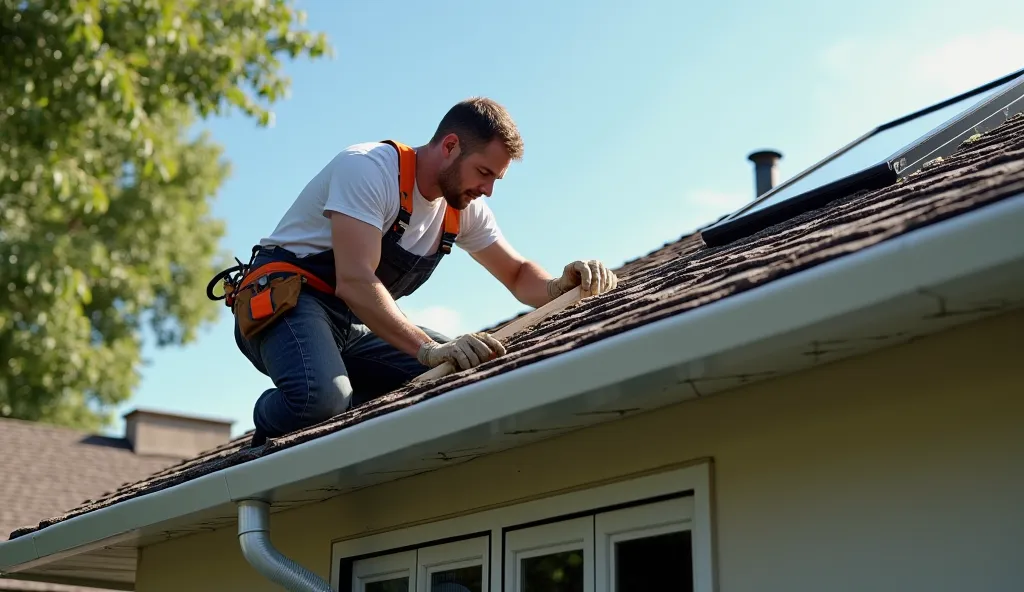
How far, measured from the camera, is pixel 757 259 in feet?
11.0

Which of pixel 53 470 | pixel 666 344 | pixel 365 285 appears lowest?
pixel 666 344

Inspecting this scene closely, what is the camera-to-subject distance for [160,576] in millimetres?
6262

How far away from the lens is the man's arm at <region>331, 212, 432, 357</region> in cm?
438

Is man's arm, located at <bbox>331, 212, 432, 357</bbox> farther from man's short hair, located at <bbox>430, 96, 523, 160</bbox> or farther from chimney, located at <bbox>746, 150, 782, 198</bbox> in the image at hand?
chimney, located at <bbox>746, 150, 782, 198</bbox>

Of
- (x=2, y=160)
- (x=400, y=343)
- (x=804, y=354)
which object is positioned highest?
(x=2, y=160)

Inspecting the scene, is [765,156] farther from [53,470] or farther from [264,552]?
[53,470]

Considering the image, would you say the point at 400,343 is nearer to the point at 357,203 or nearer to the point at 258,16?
the point at 357,203

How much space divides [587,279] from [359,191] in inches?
40.3

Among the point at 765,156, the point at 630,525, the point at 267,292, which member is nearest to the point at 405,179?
the point at 267,292

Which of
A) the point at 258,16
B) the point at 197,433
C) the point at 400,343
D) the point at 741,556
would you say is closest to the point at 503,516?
the point at 400,343

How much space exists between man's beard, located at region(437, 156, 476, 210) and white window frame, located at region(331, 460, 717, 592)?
1285 mm

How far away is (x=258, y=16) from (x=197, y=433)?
6.54m

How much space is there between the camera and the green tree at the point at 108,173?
1040 cm

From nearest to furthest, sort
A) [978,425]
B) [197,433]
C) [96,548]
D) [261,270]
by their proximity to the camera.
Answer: [978,425] < [261,270] < [96,548] < [197,433]
